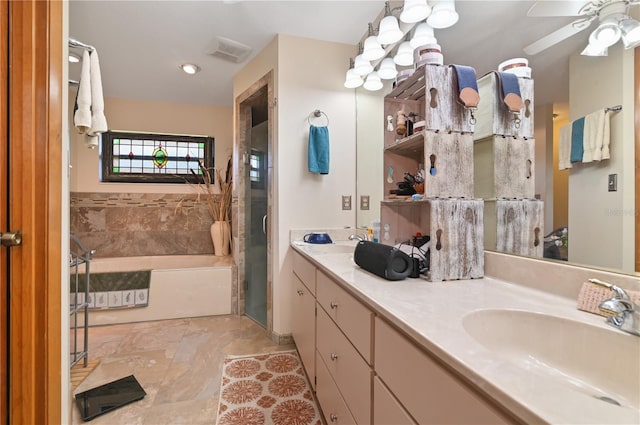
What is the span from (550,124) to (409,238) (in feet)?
2.41

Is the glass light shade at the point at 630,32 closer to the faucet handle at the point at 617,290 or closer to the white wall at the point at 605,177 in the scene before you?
the white wall at the point at 605,177

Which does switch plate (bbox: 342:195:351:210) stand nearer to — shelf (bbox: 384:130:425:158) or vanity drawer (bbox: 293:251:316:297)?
vanity drawer (bbox: 293:251:316:297)

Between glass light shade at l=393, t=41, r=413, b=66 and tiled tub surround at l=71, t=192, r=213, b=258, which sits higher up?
glass light shade at l=393, t=41, r=413, b=66

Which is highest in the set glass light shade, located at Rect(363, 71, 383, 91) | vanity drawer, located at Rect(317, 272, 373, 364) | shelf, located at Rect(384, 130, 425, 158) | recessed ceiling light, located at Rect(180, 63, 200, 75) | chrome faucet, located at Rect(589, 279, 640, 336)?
recessed ceiling light, located at Rect(180, 63, 200, 75)

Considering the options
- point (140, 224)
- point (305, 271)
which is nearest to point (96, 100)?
point (305, 271)

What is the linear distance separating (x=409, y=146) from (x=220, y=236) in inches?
105

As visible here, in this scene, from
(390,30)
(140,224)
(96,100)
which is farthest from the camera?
(140,224)

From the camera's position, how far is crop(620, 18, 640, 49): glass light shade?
0.74 meters

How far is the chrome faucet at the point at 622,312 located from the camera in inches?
24.5

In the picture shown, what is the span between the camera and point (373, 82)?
2043mm

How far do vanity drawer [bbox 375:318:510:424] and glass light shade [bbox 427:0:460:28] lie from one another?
4.75ft

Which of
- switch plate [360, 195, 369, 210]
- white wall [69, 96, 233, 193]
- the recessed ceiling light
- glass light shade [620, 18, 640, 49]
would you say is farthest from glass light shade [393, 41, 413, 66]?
white wall [69, 96, 233, 193]

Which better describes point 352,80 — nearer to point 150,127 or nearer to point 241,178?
point 241,178

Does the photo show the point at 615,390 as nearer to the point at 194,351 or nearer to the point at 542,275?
the point at 542,275
